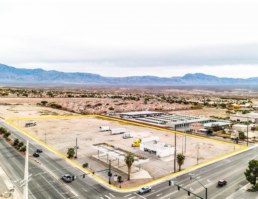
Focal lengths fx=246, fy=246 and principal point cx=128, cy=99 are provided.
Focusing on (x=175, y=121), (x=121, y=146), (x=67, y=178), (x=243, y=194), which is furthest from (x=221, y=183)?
(x=175, y=121)

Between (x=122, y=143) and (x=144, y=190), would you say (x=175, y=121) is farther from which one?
(x=144, y=190)

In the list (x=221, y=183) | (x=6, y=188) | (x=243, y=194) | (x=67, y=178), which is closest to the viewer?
(x=243, y=194)

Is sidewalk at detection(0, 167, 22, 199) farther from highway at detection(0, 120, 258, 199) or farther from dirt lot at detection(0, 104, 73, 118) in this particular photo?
dirt lot at detection(0, 104, 73, 118)

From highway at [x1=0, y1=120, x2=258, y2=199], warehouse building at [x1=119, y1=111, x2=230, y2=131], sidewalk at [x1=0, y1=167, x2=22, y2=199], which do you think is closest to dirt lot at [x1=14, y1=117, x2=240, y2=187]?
highway at [x1=0, y1=120, x2=258, y2=199]

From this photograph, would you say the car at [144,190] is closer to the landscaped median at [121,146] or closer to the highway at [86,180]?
the highway at [86,180]

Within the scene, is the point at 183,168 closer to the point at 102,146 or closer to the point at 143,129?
the point at 102,146

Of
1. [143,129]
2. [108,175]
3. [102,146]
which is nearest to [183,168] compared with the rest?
[108,175]
